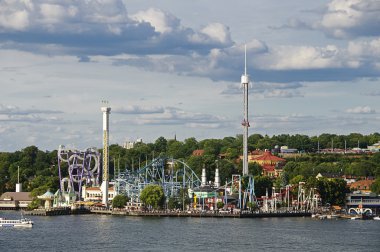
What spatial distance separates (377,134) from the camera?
19762cm

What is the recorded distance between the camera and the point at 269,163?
6196 inches

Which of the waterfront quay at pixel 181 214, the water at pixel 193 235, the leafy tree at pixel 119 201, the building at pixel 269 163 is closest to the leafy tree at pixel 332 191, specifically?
the waterfront quay at pixel 181 214

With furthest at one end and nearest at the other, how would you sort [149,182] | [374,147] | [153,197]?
[374,147] → [149,182] → [153,197]

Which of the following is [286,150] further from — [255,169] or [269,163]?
[255,169]

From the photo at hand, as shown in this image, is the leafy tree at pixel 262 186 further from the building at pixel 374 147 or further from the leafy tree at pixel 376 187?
the building at pixel 374 147

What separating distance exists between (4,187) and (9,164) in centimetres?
1103

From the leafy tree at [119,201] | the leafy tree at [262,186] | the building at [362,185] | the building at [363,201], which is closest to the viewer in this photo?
the leafy tree at [119,201]

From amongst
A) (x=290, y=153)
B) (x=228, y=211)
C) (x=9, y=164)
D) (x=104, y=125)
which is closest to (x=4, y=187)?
(x=9, y=164)

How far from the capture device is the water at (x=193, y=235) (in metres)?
67.2

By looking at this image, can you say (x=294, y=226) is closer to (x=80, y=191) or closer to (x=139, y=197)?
(x=139, y=197)

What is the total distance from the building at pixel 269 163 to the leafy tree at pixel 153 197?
42404mm

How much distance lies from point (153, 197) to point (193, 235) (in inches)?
1251

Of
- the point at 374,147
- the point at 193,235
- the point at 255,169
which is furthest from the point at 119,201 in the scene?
the point at 374,147

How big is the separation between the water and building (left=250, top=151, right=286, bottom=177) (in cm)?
5124
